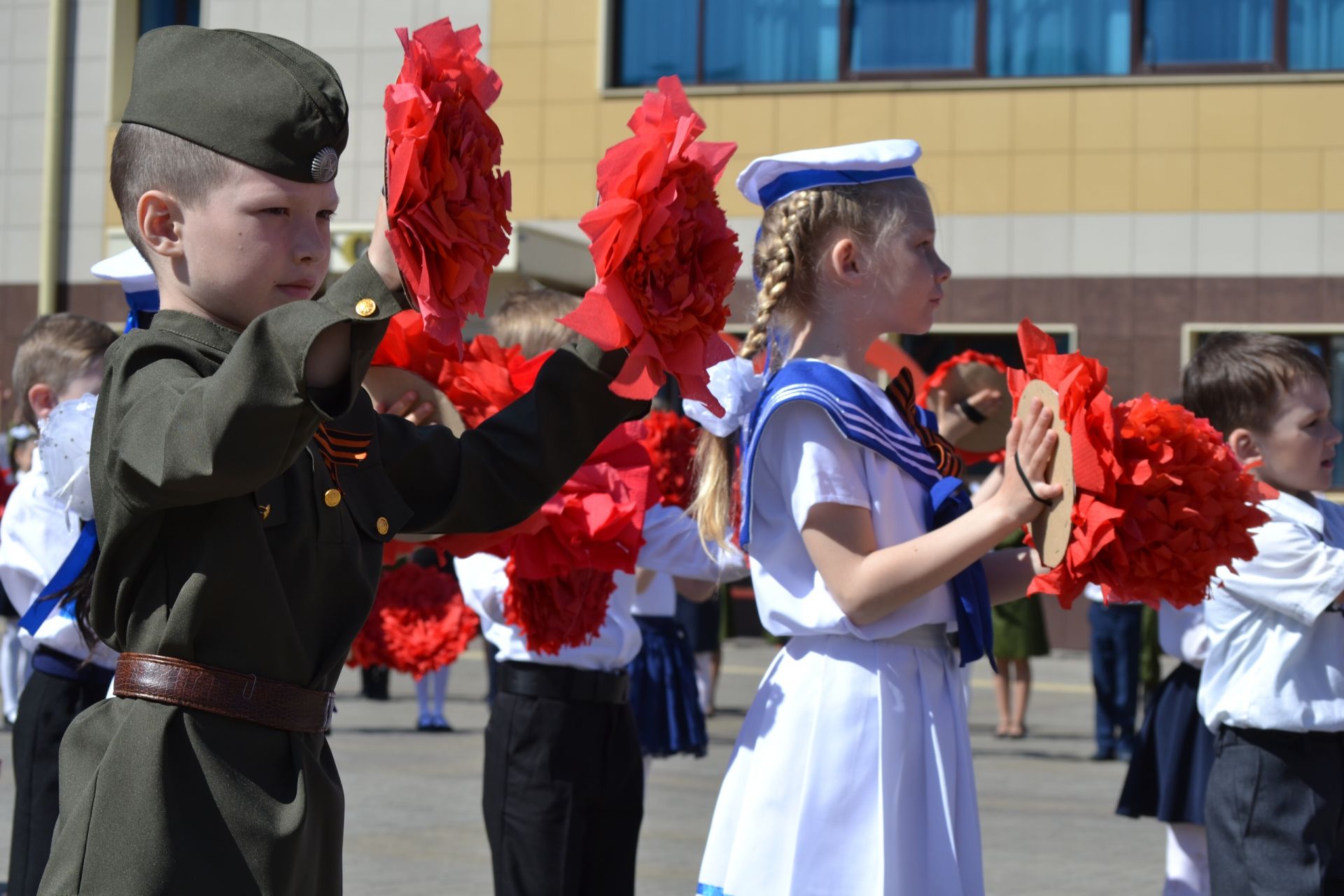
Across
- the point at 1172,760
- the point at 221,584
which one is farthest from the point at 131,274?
the point at 1172,760

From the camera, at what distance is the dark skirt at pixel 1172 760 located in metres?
5.08

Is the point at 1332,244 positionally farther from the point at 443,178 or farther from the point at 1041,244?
the point at 443,178

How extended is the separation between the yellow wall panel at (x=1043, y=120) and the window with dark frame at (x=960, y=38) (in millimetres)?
303

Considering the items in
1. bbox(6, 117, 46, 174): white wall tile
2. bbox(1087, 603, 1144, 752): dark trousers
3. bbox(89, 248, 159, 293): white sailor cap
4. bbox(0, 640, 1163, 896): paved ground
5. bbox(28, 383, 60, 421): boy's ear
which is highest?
bbox(6, 117, 46, 174): white wall tile

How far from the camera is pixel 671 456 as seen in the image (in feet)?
17.5

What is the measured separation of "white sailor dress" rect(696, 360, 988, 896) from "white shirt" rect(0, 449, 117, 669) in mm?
2514

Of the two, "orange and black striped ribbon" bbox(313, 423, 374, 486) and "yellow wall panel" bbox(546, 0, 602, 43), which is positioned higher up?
"yellow wall panel" bbox(546, 0, 602, 43)

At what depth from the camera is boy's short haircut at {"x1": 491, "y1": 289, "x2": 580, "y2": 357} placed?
450 cm

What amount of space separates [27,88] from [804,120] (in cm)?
836

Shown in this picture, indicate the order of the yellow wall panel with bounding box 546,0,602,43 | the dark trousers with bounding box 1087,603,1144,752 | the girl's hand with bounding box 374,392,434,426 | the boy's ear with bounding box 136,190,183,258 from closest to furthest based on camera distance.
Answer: the boy's ear with bounding box 136,190,183,258 → the girl's hand with bounding box 374,392,434,426 → the dark trousers with bounding box 1087,603,1144,752 → the yellow wall panel with bounding box 546,0,602,43

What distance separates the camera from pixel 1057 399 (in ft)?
9.16

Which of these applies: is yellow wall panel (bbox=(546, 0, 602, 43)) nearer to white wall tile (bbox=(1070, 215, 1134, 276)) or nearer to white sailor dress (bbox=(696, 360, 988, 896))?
white wall tile (bbox=(1070, 215, 1134, 276))

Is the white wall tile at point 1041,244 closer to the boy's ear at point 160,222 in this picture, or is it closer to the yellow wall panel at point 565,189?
the yellow wall panel at point 565,189

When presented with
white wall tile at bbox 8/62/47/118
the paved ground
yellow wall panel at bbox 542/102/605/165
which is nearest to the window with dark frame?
yellow wall panel at bbox 542/102/605/165
